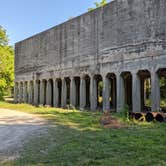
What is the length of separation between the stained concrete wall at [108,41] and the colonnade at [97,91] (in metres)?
0.86

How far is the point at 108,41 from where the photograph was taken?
20828 mm

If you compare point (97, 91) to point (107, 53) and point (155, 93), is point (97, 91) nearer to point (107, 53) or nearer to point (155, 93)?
point (107, 53)

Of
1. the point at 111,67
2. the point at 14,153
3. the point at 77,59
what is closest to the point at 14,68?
the point at 77,59

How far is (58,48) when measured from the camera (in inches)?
1083

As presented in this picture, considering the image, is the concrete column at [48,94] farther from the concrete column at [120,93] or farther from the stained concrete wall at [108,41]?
the concrete column at [120,93]

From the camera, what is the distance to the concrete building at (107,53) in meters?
17.1

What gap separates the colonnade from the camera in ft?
59.4

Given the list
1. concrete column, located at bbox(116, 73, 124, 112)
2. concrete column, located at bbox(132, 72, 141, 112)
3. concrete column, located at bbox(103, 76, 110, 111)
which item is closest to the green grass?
concrete column, located at bbox(132, 72, 141, 112)

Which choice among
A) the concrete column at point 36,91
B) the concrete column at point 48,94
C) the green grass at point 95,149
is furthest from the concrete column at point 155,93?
the concrete column at point 36,91

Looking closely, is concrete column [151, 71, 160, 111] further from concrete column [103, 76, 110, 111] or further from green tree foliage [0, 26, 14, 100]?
green tree foliage [0, 26, 14, 100]

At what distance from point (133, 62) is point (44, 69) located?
14360mm

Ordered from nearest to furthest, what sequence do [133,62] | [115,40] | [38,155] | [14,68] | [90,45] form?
[38,155] < [133,62] < [115,40] < [90,45] < [14,68]

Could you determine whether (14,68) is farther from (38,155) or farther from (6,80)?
(38,155)

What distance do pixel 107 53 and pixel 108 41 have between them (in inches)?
38.9
